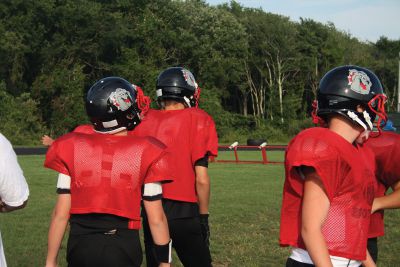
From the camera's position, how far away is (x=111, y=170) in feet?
13.0

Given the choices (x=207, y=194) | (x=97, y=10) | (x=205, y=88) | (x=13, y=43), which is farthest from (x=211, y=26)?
(x=207, y=194)

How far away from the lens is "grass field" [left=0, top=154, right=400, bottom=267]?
873cm

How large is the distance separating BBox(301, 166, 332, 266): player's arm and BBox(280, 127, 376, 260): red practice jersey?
41 millimetres

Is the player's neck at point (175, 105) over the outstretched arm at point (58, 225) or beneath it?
over

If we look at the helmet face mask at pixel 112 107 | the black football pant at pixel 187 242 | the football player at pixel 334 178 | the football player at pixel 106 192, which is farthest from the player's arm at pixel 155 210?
the black football pant at pixel 187 242

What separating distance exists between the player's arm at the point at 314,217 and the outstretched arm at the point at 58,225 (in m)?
1.68

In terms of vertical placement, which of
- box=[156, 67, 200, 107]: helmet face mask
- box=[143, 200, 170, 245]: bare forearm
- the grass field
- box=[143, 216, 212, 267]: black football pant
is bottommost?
the grass field

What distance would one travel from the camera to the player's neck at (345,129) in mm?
3322

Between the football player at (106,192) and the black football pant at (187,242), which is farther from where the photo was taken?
the black football pant at (187,242)

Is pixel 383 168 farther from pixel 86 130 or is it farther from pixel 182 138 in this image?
pixel 86 130

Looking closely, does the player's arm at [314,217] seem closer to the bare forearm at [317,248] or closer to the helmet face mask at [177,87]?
the bare forearm at [317,248]

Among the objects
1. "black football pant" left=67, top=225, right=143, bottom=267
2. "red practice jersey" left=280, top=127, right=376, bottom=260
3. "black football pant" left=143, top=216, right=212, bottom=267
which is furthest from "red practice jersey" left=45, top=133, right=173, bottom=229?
"black football pant" left=143, top=216, right=212, bottom=267

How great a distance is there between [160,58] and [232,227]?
46.4m

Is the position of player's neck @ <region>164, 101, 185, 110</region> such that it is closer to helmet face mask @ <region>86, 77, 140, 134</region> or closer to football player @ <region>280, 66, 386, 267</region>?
helmet face mask @ <region>86, 77, 140, 134</region>
